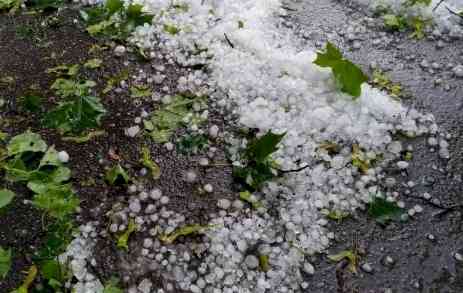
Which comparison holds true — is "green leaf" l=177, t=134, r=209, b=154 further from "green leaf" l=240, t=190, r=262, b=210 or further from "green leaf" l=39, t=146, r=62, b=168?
"green leaf" l=39, t=146, r=62, b=168

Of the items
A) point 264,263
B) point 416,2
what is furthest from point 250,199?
point 416,2

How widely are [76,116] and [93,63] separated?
332 millimetres

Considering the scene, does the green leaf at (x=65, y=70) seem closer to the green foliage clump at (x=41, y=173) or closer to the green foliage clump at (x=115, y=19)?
the green foliage clump at (x=115, y=19)

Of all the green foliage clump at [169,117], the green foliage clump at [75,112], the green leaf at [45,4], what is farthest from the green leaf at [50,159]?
the green leaf at [45,4]

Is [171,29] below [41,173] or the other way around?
the other way around

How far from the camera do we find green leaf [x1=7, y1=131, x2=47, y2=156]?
176cm

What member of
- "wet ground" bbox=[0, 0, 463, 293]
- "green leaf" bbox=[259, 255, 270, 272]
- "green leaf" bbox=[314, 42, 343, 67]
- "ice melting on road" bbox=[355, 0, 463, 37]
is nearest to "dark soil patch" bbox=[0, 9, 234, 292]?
"wet ground" bbox=[0, 0, 463, 293]

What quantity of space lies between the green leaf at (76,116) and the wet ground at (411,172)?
1.01 m

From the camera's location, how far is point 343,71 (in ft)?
6.33

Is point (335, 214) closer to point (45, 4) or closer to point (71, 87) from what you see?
point (71, 87)

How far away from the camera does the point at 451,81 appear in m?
2.07

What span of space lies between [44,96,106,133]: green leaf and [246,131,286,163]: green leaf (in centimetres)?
63

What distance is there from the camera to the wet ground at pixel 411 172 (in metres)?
1.53

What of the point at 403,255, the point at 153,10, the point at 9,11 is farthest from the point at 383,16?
the point at 9,11
